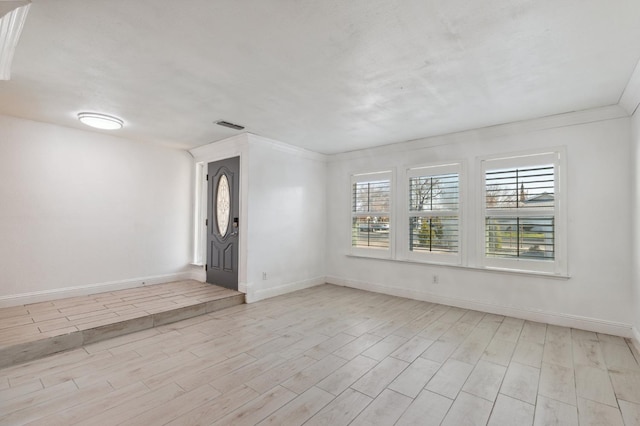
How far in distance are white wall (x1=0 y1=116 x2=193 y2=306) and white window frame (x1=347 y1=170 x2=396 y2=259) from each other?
3.12m

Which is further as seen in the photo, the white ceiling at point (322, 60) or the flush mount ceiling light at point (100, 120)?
the flush mount ceiling light at point (100, 120)

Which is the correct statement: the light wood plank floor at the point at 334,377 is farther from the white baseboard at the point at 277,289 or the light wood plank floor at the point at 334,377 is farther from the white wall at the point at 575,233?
the white baseboard at the point at 277,289

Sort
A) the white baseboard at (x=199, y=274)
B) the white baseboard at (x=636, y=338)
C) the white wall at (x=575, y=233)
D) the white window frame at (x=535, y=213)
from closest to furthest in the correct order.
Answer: the white baseboard at (x=636, y=338)
the white wall at (x=575, y=233)
the white window frame at (x=535, y=213)
the white baseboard at (x=199, y=274)

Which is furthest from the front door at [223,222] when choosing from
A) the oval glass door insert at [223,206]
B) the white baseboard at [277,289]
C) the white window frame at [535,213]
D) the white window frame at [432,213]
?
the white window frame at [535,213]

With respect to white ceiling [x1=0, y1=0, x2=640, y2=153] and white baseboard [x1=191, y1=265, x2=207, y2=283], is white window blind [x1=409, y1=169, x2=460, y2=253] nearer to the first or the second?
white ceiling [x1=0, y1=0, x2=640, y2=153]

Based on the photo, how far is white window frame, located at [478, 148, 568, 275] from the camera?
11.7ft

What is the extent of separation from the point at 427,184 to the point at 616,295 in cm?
254

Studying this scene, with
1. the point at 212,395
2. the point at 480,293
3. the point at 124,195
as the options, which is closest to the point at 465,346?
the point at 480,293

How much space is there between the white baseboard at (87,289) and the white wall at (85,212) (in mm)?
12

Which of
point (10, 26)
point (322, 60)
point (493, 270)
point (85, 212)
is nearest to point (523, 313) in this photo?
point (493, 270)

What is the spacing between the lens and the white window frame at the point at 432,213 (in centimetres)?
432

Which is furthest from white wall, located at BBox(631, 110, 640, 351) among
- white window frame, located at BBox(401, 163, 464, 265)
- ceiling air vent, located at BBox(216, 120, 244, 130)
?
ceiling air vent, located at BBox(216, 120, 244, 130)

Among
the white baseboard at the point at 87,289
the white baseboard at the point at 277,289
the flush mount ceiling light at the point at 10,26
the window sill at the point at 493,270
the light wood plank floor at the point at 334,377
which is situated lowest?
the light wood plank floor at the point at 334,377

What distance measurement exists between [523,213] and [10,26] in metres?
5.13
